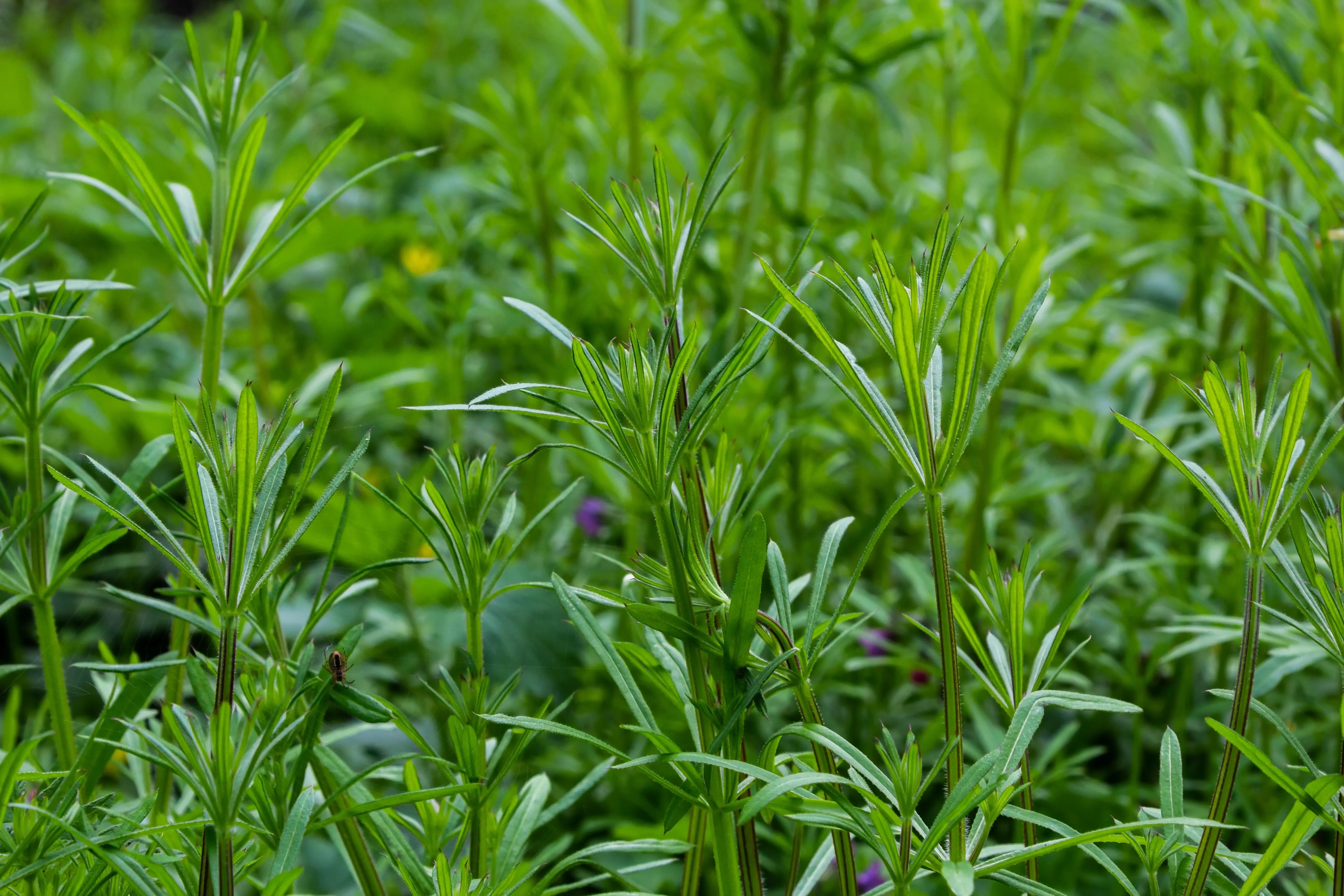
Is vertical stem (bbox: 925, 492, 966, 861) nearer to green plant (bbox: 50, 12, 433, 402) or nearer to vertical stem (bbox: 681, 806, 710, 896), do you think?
vertical stem (bbox: 681, 806, 710, 896)

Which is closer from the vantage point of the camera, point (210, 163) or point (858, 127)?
point (210, 163)

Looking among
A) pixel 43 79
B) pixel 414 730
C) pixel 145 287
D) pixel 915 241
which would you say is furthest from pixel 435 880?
pixel 43 79

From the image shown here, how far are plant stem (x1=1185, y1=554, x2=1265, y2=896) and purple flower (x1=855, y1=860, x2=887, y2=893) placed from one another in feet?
1.98

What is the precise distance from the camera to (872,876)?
1.17m

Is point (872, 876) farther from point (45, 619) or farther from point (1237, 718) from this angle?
point (45, 619)

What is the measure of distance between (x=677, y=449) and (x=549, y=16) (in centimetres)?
272

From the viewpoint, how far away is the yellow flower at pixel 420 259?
1.95 m

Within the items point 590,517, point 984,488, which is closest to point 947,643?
point 984,488

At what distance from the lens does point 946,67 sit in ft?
5.65

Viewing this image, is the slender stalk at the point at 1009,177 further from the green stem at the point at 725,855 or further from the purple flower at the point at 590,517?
the green stem at the point at 725,855

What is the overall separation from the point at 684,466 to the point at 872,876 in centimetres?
75

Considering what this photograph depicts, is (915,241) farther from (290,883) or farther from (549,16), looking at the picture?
(549,16)

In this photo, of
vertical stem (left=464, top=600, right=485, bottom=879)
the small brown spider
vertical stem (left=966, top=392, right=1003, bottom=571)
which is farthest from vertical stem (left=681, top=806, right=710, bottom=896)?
vertical stem (left=966, top=392, right=1003, bottom=571)

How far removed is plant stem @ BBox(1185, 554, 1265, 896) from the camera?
0.57 metres
